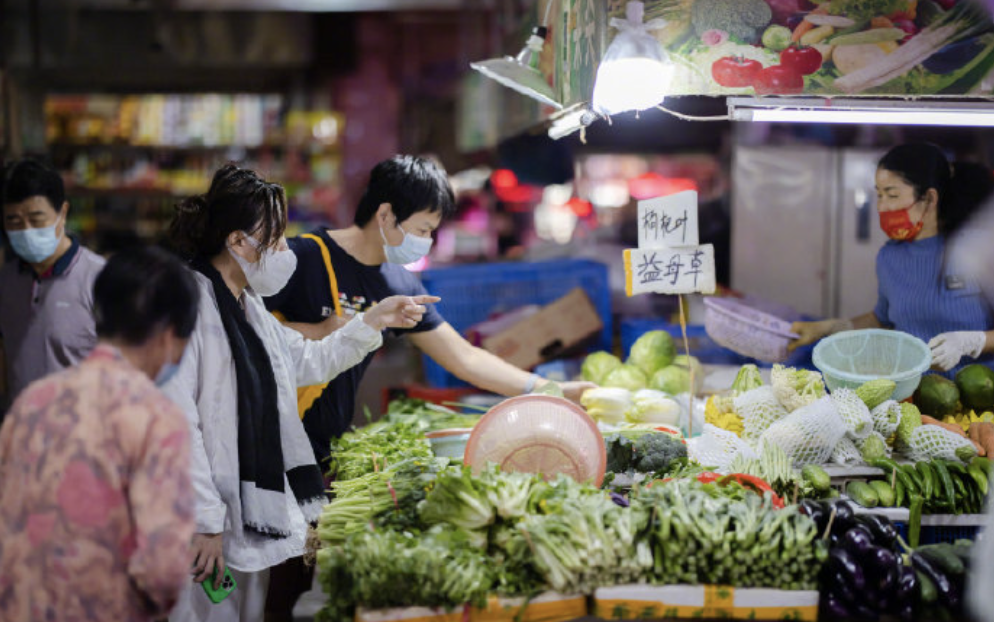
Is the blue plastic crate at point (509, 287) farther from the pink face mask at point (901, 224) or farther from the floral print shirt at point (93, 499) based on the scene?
the floral print shirt at point (93, 499)

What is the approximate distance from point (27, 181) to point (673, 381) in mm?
3352

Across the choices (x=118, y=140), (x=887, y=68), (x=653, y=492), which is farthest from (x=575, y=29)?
(x=118, y=140)

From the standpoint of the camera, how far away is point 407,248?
4035 mm

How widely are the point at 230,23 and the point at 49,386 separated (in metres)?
8.71

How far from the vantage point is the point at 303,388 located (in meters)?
3.84

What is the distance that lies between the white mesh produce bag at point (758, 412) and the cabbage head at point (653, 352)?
3.29 feet

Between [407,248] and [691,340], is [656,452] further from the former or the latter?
[691,340]

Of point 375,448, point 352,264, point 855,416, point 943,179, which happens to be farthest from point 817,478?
point 352,264

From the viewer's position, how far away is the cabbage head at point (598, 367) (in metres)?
4.97

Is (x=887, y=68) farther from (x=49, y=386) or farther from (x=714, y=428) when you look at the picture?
(x=49, y=386)

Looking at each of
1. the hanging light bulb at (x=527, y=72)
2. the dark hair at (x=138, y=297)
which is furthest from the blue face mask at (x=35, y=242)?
the dark hair at (x=138, y=297)

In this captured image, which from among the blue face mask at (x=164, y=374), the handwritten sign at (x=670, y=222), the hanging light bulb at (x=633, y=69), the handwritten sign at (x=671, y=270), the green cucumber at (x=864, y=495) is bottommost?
the green cucumber at (x=864, y=495)

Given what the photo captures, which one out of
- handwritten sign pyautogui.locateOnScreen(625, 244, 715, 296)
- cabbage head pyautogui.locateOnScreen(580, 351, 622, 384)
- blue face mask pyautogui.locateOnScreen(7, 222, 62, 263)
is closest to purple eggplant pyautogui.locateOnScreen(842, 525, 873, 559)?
handwritten sign pyautogui.locateOnScreen(625, 244, 715, 296)

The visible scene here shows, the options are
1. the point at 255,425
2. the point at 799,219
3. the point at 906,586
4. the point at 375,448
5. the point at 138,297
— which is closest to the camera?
the point at 138,297
